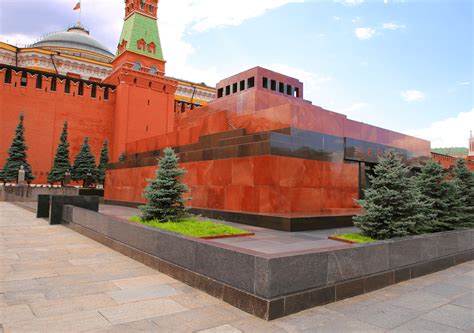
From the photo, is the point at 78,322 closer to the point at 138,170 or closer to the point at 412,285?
the point at 412,285

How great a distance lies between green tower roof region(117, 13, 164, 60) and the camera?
38.6 metres

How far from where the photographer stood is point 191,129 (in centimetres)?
1438

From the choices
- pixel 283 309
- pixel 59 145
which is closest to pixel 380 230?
pixel 283 309

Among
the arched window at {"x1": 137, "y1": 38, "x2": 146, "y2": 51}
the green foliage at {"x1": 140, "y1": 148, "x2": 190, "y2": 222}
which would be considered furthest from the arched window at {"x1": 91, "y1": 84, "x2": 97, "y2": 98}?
the green foliage at {"x1": 140, "y1": 148, "x2": 190, "y2": 222}

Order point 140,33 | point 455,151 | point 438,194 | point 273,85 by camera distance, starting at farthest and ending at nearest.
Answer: point 455,151 < point 140,33 < point 273,85 < point 438,194

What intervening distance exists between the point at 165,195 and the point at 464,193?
25.8ft

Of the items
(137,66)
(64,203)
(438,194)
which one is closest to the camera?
(438,194)

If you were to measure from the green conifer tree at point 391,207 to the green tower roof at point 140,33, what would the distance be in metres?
37.3

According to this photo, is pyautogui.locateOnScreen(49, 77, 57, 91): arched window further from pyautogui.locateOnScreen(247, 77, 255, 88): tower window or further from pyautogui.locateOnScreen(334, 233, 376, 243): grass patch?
pyautogui.locateOnScreen(334, 233, 376, 243): grass patch

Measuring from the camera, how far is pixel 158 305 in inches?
156

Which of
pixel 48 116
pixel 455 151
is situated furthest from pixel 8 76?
pixel 455 151

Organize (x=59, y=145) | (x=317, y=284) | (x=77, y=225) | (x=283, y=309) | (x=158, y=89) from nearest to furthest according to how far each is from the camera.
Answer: (x=283, y=309) → (x=317, y=284) → (x=77, y=225) → (x=59, y=145) → (x=158, y=89)

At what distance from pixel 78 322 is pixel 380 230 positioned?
512 centimetres

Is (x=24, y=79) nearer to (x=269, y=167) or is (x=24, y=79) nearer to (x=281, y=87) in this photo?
(x=281, y=87)
